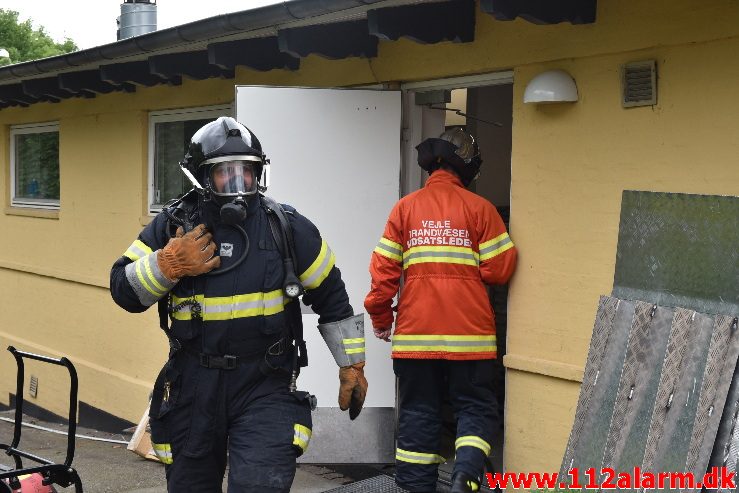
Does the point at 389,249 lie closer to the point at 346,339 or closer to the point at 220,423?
the point at 346,339

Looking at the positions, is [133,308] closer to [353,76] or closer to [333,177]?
[333,177]

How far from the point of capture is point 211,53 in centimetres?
676

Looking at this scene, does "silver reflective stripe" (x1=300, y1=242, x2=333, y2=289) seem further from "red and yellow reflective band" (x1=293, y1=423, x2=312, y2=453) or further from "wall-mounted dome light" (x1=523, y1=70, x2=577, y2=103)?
"wall-mounted dome light" (x1=523, y1=70, x2=577, y2=103)

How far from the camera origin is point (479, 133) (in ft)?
27.7

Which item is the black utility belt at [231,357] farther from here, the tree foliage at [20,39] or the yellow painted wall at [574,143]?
the tree foliage at [20,39]

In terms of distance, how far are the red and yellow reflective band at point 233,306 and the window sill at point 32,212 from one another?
6796 millimetres

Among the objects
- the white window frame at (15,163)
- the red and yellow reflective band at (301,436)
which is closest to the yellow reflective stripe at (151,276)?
the red and yellow reflective band at (301,436)

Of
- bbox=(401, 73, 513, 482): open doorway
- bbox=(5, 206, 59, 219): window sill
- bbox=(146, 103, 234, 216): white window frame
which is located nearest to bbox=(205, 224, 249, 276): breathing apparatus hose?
bbox=(401, 73, 513, 482): open doorway

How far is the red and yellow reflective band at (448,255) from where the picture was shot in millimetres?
5430

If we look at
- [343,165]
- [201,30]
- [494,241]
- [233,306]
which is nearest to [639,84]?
[494,241]

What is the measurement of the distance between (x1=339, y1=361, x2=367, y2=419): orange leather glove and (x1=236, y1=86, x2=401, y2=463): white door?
204 cm

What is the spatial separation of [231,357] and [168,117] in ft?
16.4

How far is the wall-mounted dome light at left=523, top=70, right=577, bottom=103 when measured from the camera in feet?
16.4

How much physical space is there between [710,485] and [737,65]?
1.91 m
